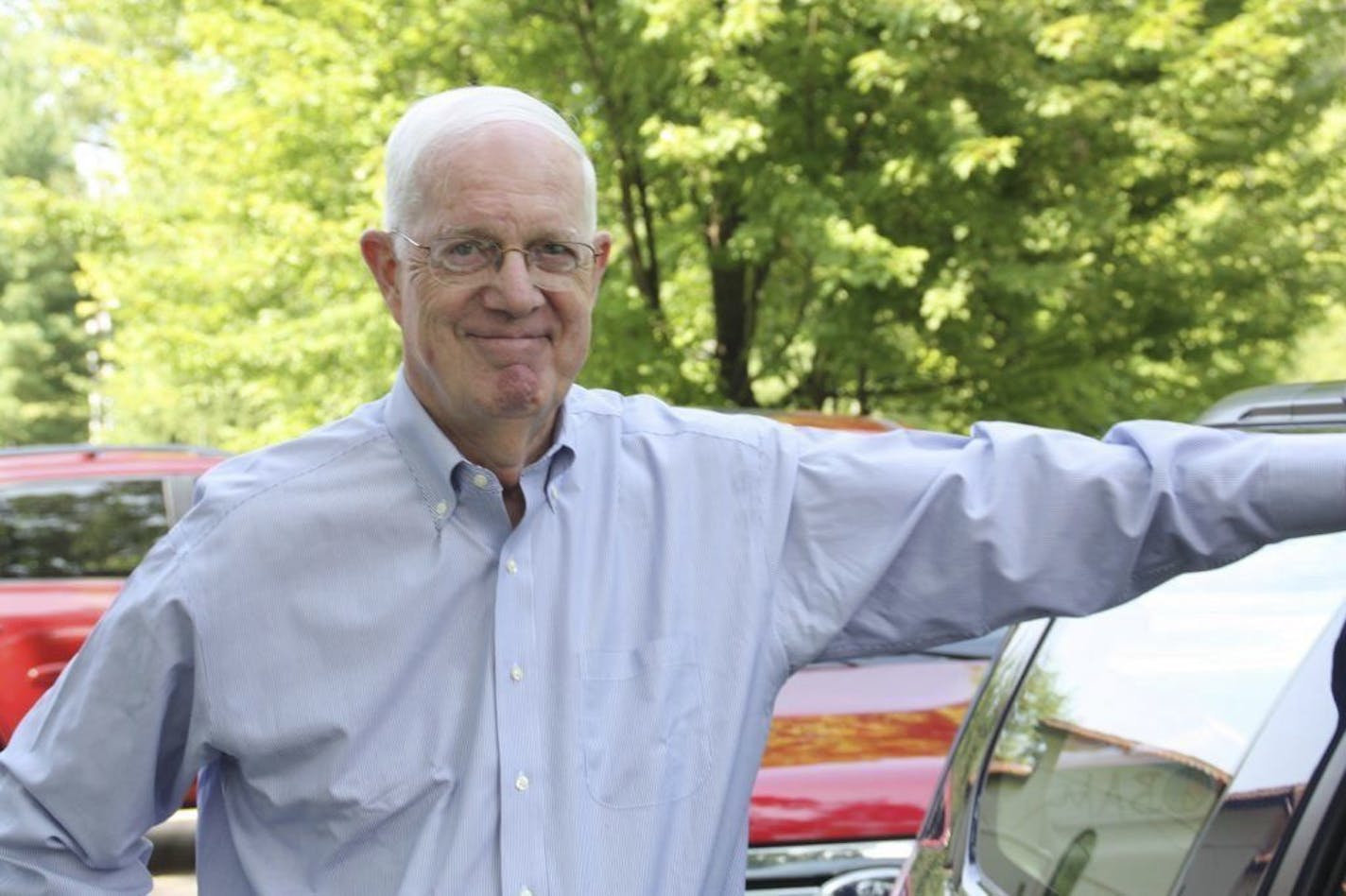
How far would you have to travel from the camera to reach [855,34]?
426 inches

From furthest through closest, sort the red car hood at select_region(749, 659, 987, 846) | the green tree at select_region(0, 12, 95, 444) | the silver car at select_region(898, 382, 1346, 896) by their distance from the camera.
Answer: the green tree at select_region(0, 12, 95, 444) < the red car hood at select_region(749, 659, 987, 846) < the silver car at select_region(898, 382, 1346, 896)

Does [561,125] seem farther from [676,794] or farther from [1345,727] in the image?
[1345,727]

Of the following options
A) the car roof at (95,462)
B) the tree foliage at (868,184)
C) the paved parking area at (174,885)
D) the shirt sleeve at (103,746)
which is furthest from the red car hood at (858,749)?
the tree foliage at (868,184)

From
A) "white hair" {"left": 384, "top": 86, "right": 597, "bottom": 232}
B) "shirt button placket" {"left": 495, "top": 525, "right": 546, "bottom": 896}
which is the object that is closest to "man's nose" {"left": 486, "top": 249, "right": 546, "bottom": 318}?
"white hair" {"left": 384, "top": 86, "right": 597, "bottom": 232}

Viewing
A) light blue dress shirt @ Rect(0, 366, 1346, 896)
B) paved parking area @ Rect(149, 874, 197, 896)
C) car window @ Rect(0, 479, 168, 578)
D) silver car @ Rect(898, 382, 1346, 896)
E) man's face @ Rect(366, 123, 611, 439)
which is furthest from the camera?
car window @ Rect(0, 479, 168, 578)

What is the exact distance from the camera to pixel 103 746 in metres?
1.97

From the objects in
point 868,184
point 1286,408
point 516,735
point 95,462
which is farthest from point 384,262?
point 868,184

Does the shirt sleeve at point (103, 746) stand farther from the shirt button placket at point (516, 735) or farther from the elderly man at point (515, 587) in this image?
the shirt button placket at point (516, 735)

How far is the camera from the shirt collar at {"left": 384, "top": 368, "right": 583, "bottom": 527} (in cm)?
204

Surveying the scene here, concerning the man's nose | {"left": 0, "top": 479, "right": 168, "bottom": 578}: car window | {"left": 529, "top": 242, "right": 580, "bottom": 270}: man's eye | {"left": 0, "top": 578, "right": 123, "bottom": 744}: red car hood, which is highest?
{"left": 529, "top": 242, "right": 580, "bottom": 270}: man's eye

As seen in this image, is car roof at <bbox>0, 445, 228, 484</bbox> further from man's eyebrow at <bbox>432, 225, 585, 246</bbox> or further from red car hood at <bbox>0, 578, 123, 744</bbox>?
man's eyebrow at <bbox>432, 225, 585, 246</bbox>

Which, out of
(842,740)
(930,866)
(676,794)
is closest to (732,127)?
(842,740)

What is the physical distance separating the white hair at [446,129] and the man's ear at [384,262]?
4 cm

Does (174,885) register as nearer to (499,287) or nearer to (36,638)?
(36,638)
